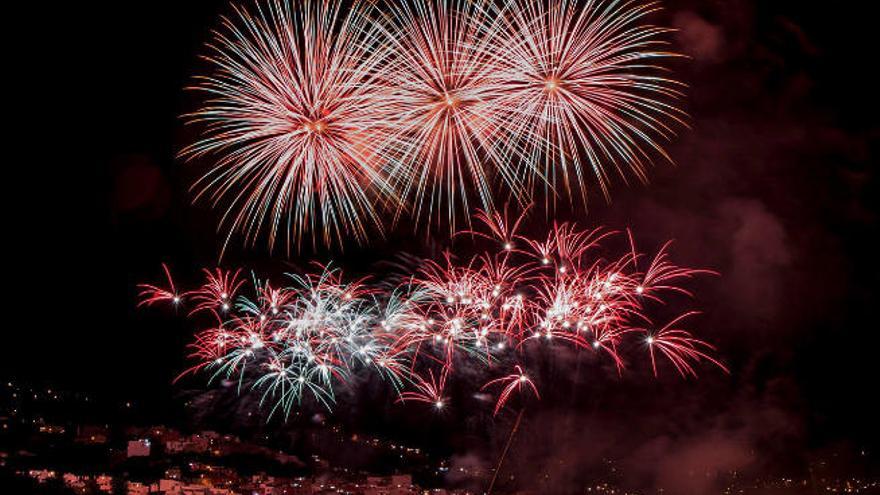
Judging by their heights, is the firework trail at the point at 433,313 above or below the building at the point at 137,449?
above

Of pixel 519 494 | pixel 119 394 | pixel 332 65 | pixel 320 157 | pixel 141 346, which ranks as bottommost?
pixel 519 494

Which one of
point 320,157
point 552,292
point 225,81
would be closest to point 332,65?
point 320,157

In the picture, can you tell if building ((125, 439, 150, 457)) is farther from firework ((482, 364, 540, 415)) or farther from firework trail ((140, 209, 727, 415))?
firework ((482, 364, 540, 415))

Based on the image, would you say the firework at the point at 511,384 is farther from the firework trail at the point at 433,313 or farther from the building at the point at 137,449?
the building at the point at 137,449

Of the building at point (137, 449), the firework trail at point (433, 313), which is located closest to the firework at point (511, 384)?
the firework trail at point (433, 313)

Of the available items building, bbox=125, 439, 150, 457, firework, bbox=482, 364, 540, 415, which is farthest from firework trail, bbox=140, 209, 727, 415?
building, bbox=125, 439, 150, 457

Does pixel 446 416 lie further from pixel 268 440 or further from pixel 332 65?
pixel 332 65

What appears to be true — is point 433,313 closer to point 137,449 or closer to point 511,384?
point 511,384

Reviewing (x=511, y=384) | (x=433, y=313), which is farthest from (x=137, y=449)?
(x=511, y=384)
